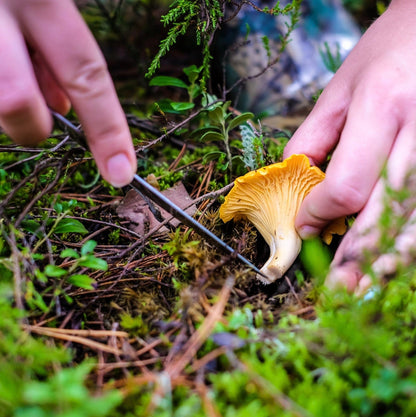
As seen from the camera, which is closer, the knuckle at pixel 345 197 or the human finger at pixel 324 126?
the knuckle at pixel 345 197

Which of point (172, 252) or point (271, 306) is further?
point (172, 252)

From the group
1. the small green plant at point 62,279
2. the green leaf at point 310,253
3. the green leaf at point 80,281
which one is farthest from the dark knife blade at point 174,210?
the green leaf at point 80,281

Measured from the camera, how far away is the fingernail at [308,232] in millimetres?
2016

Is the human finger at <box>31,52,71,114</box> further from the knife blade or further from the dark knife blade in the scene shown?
the dark knife blade

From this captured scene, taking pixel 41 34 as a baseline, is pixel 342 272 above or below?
below

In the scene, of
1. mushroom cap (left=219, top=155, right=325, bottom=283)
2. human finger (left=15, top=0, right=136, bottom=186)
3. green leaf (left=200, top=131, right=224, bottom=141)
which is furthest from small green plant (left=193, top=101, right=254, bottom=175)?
human finger (left=15, top=0, right=136, bottom=186)

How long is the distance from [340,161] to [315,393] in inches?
41.2

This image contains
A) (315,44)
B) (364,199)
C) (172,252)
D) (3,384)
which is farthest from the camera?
(315,44)

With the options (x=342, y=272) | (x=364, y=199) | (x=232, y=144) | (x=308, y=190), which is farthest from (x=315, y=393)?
(x=232, y=144)

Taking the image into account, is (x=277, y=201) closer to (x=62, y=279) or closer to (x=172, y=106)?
(x=172, y=106)

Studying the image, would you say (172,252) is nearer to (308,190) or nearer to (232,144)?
(308,190)

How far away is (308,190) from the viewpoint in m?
2.08

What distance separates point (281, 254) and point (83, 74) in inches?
51.4

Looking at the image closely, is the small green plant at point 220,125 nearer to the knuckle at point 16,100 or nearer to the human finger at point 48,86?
the human finger at point 48,86
